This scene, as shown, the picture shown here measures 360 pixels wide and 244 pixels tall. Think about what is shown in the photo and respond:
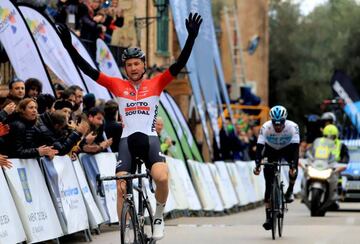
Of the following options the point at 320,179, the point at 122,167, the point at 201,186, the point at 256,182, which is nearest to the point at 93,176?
the point at 122,167

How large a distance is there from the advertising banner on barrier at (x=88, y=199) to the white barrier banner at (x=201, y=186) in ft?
22.8

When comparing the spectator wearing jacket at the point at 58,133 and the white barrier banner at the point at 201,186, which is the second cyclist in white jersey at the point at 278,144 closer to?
the spectator wearing jacket at the point at 58,133

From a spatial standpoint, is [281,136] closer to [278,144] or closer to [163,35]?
[278,144]

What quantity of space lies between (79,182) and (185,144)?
9.39m

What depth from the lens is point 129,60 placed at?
12039 mm

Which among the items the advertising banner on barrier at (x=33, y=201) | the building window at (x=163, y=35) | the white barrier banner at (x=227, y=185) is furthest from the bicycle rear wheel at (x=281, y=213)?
the building window at (x=163, y=35)

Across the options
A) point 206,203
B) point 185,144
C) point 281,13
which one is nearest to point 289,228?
point 206,203

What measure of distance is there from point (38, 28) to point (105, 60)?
3860 mm

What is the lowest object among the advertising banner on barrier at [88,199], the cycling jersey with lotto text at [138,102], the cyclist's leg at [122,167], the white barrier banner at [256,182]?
the white barrier banner at [256,182]

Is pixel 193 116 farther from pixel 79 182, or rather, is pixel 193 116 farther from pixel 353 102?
pixel 79 182

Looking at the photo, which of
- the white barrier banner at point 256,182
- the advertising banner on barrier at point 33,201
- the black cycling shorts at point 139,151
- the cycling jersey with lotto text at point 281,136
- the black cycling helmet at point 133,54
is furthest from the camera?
the white barrier banner at point 256,182

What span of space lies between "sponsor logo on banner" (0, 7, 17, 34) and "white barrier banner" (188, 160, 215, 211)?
21.4 feet

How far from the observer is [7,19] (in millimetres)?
17578

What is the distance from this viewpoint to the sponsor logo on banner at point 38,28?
18969 millimetres
